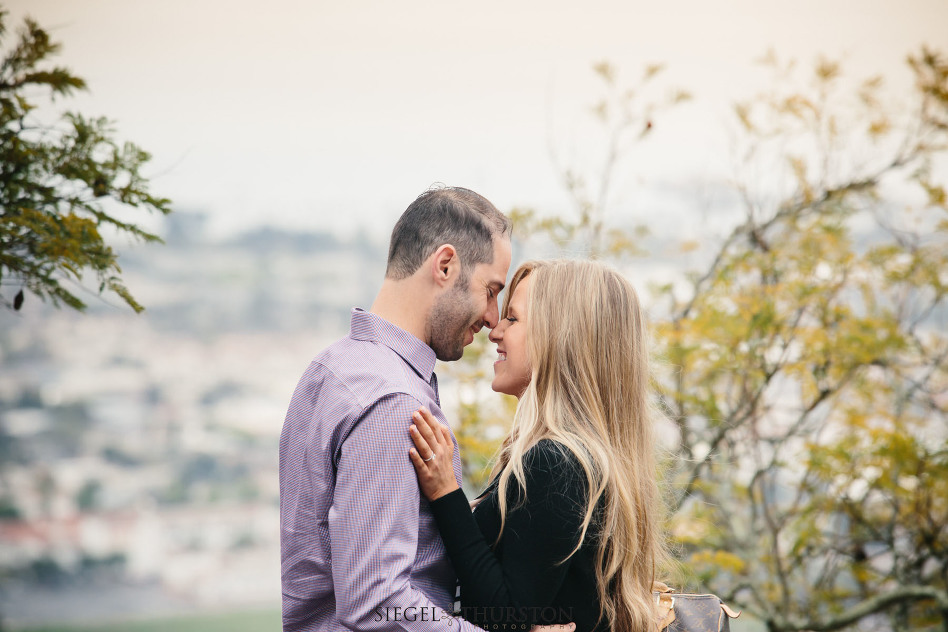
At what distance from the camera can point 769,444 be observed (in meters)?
4.34

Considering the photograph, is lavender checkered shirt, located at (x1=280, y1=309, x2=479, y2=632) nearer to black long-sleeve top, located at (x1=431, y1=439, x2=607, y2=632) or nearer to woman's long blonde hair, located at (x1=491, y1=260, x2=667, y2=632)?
black long-sleeve top, located at (x1=431, y1=439, x2=607, y2=632)

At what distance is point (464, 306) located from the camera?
1.69 metres

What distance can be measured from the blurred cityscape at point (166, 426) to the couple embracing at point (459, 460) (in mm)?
8140

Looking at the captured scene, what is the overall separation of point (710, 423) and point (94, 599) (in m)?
9.08

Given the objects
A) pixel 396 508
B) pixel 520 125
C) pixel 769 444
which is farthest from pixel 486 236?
pixel 520 125

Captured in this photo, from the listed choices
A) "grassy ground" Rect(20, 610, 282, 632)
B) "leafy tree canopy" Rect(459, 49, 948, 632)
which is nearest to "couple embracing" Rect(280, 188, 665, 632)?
"leafy tree canopy" Rect(459, 49, 948, 632)

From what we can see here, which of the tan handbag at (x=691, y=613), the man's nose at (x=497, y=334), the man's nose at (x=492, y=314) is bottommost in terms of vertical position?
the tan handbag at (x=691, y=613)

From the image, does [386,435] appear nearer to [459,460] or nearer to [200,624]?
[459,460]

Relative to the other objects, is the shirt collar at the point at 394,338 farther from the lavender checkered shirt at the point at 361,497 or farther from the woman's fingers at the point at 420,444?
the woman's fingers at the point at 420,444

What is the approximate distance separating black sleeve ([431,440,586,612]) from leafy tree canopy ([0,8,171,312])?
1.11 m

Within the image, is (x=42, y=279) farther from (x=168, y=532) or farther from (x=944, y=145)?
(x=168, y=532)

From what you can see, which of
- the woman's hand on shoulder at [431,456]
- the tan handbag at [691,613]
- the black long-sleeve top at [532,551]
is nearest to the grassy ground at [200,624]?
the tan handbag at [691,613]

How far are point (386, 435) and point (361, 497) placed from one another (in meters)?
0.12

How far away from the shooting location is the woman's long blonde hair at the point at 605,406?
Answer: 64.6 inches
